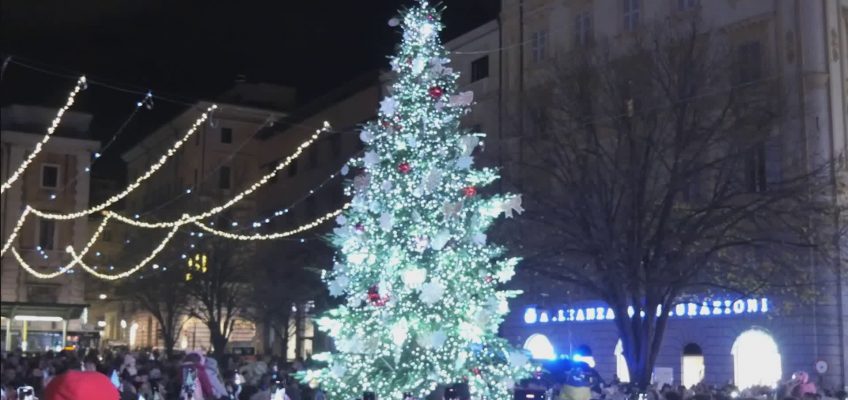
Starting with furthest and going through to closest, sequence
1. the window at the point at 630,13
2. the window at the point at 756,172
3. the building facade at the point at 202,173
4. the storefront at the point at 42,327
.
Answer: the building facade at the point at 202,173 → the storefront at the point at 42,327 → the window at the point at 630,13 → the window at the point at 756,172

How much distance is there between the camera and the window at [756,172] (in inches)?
1120

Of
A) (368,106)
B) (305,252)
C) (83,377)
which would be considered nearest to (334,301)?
(305,252)

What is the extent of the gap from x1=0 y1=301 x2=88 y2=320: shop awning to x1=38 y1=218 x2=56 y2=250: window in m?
11.5

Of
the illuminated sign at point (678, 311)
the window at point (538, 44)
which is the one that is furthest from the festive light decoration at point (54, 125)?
the window at point (538, 44)

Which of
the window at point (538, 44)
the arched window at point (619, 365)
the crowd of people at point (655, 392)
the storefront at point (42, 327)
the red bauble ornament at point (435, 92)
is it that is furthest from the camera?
the storefront at point (42, 327)

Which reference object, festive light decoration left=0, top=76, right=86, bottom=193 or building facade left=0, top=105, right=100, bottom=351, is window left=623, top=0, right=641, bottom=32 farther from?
building facade left=0, top=105, right=100, bottom=351

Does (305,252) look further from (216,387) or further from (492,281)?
(216,387)

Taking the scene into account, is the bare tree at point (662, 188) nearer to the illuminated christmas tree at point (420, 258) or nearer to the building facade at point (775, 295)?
the building facade at point (775, 295)

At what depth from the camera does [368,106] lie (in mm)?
53312

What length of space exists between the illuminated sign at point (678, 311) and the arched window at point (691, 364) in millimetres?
1165

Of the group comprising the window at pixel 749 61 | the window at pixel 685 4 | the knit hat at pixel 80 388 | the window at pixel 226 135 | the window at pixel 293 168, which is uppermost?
the window at pixel 226 135

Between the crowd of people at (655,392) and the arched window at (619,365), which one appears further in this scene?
the arched window at (619,365)

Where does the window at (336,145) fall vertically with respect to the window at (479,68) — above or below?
below

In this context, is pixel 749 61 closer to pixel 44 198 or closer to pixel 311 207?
pixel 311 207
